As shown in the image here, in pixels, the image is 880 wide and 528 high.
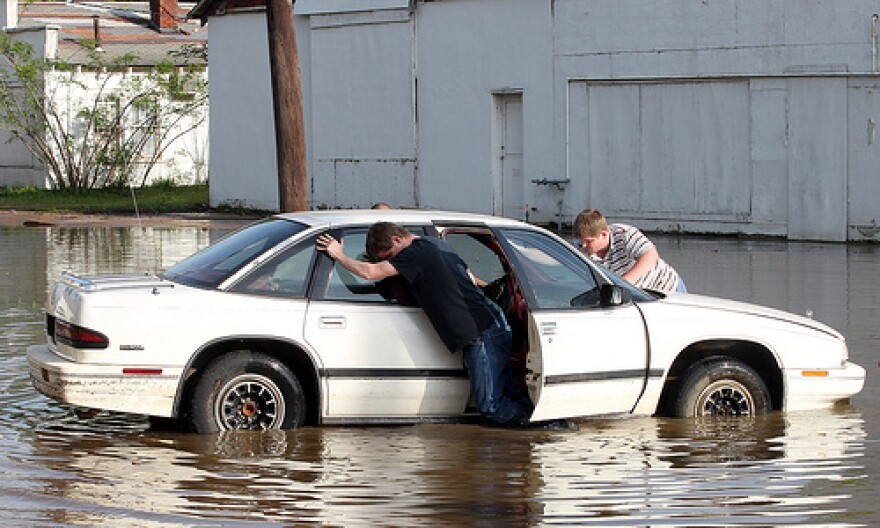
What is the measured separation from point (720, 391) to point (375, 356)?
7.69 ft

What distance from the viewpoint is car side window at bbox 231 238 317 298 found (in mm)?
9445

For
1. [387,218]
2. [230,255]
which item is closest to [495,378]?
[387,218]

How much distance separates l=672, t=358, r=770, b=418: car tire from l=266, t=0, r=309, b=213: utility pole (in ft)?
36.8

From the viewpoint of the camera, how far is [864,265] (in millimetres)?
21297

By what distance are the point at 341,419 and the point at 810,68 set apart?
56.4 feet

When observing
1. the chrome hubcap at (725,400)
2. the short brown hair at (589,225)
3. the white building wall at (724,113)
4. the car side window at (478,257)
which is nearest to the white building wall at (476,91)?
the white building wall at (724,113)

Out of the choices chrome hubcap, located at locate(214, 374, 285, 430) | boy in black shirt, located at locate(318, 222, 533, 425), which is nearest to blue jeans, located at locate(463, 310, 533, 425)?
boy in black shirt, located at locate(318, 222, 533, 425)

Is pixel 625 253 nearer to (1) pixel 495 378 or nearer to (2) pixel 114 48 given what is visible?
(1) pixel 495 378

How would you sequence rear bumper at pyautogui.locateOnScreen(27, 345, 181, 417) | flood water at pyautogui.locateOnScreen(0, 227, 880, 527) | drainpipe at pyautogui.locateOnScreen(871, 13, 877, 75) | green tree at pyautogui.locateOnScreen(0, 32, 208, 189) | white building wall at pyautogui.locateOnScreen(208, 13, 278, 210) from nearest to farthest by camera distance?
flood water at pyautogui.locateOnScreen(0, 227, 880, 527), rear bumper at pyautogui.locateOnScreen(27, 345, 181, 417), drainpipe at pyautogui.locateOnScreen(871, 13, 877, 75), white building wall at pyautogui.locateOnScreen(208, 13, 278, 210), green tree at pyautogui.locateOnScreen(0, 32, 208, 189)

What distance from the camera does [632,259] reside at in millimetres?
11219

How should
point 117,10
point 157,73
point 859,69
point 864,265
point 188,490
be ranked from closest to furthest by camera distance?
point 188,490, point 864,265, point 859,69, point 157,73, point 117,10

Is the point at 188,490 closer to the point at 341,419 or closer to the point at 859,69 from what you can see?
the point at 341,419

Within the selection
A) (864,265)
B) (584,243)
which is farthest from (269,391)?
(864,265)

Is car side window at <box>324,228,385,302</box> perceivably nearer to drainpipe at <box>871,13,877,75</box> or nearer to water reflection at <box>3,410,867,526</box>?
water reflection at <box>3,410,867,526</box>
